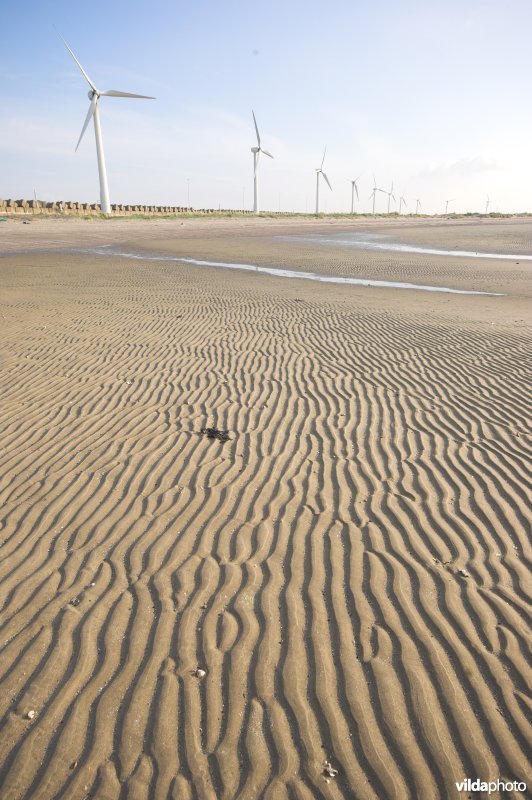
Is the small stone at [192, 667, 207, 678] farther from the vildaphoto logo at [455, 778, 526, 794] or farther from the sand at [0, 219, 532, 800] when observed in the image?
the vildaphoto logo at [455, 778, 526, 794]

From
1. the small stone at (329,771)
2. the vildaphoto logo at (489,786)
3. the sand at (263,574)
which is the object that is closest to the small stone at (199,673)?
the sand at (263,574)

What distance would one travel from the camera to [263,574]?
4.66m

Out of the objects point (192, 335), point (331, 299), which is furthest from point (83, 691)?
point (331, 299)

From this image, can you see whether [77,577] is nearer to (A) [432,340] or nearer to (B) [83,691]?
(B) [83,691]

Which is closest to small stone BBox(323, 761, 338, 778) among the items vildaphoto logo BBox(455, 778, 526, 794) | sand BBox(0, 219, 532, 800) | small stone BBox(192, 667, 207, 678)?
sand BBox(0, 219, 532, 800)

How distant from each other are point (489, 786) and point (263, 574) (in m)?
2.22

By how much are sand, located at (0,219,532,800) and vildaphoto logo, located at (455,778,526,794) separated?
43mm

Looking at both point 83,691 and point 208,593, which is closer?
point 83,691

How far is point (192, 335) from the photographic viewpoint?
13.0 metres

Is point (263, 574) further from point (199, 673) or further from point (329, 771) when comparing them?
point (329, 771)

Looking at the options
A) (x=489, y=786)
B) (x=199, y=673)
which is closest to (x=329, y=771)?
(x=489, y=786)

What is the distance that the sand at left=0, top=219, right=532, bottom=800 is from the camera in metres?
3.16

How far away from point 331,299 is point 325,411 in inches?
419

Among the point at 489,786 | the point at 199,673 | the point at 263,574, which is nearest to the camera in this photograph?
the point at 489,786
